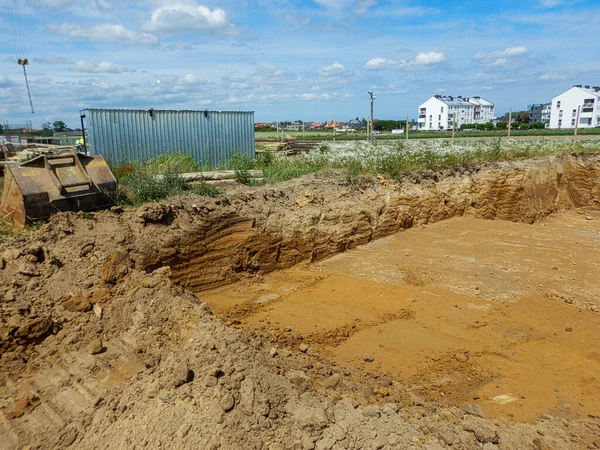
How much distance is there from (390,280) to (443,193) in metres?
4.38

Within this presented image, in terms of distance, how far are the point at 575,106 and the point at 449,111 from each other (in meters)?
19.3

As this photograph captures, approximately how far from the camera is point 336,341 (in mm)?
5773

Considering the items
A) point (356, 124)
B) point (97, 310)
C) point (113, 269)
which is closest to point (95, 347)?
point (97, 310)

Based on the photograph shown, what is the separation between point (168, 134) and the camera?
1487 centimetres

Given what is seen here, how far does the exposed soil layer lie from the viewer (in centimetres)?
352

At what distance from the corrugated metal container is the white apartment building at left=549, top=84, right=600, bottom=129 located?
6961 cm

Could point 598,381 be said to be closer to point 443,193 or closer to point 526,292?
point 526,292

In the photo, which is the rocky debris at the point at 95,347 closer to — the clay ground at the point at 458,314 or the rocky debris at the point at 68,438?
the rocky debris at the point at 68,438

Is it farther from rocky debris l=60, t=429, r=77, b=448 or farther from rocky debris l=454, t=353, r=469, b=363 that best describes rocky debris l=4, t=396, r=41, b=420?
rocky debris l=454, t=353, r=469, b=363

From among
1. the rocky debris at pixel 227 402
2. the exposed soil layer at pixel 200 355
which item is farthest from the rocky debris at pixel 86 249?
the rocky debris at pixel 227 402

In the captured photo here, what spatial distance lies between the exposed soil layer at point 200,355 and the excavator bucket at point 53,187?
0.60 meters

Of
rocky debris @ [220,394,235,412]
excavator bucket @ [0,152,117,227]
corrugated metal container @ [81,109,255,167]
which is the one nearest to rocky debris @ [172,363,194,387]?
rocky debris @ [220,394,235,412]

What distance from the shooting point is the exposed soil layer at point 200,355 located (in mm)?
→ 3518

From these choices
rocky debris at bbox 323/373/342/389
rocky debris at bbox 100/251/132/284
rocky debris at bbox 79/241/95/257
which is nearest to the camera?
rocky debris at bbox 323/373/342/389
